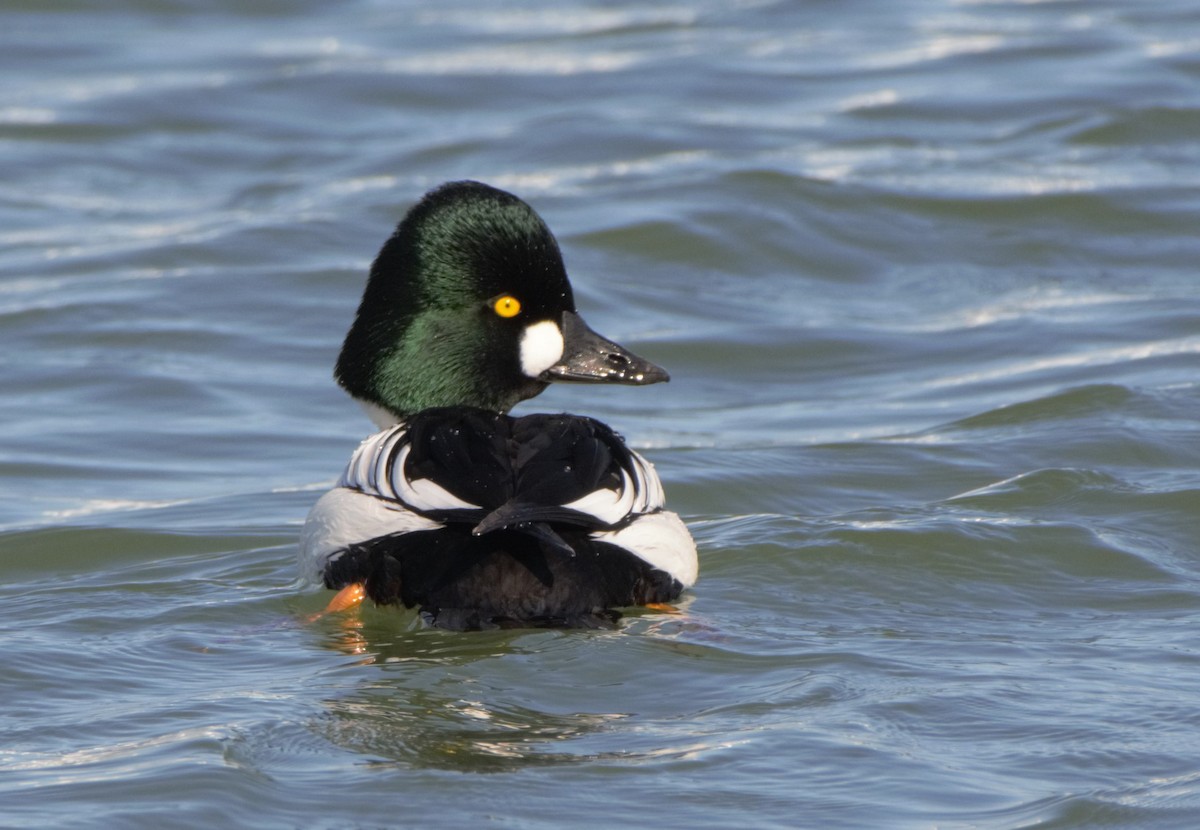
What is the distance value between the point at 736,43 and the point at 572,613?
1260cm

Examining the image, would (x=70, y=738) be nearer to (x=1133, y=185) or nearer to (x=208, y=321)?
(x=208, y=321)

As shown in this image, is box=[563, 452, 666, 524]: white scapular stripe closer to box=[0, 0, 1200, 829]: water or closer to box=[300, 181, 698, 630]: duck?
box=[300, 181, 698, 630]: duck

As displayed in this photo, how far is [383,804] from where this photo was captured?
12.8 feet

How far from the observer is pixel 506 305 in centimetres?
602

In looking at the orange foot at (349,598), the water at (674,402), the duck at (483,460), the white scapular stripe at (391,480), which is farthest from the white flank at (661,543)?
the orange foot at (349,598)

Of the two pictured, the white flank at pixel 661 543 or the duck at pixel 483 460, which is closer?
the duck at pixel 483 460

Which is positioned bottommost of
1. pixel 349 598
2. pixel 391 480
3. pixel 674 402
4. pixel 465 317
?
pixel 349 598

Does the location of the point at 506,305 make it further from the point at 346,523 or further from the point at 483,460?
the point at 483,460

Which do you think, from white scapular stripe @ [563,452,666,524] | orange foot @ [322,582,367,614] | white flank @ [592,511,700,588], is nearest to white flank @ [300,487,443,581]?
orange foot @ [322,582,367,614]

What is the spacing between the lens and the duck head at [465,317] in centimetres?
587

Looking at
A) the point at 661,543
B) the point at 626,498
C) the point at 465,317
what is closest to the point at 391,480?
the point at 626,498

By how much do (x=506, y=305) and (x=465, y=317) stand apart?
0.44 feet

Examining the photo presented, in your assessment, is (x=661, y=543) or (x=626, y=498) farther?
(x=661, y=543)

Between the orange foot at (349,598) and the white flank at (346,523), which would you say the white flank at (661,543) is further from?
the orange foot at (349,598)
